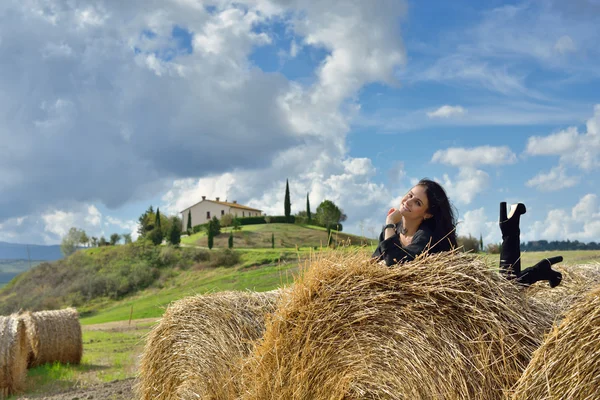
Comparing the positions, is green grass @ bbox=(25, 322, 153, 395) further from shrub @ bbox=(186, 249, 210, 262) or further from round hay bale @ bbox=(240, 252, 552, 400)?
shrub @ bbox=(186, 249, 210, 262)

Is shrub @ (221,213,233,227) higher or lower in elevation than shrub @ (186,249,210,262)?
higher

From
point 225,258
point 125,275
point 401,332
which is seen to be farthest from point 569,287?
point 125,275

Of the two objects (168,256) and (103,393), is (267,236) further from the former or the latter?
(103,393)

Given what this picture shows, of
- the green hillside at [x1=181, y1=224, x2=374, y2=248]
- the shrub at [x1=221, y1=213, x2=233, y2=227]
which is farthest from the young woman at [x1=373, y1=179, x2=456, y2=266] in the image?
the shrub at [x1=221, y1=213, x2=233, y2=227]

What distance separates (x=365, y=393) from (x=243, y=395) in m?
1.30

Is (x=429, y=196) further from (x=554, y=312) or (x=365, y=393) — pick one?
(x=365, y=393)

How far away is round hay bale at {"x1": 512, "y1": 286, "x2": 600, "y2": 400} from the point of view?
124 inches

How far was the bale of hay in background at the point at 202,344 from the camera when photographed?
5930mm

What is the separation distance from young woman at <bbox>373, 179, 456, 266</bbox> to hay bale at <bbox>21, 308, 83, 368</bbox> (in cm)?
1110

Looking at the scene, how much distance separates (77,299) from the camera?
53.0 m

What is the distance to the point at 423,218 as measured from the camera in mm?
4879

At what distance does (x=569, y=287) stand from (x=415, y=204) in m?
2.88

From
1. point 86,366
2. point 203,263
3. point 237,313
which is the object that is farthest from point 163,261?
point 237,313

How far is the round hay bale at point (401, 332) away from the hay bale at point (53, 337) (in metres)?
10.6
